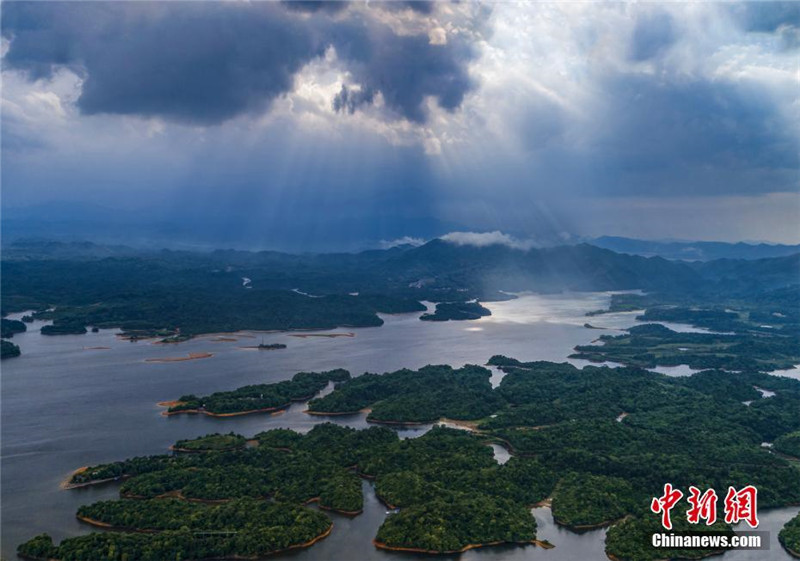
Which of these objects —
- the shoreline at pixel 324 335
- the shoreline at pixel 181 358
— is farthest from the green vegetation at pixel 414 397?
the shoreline at pixel 324 335

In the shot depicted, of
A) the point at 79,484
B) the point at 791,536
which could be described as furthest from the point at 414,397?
the point at 791,536

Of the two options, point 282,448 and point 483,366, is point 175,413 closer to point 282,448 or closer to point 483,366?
point 282,448

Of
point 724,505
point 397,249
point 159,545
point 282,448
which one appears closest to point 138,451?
point 282,448

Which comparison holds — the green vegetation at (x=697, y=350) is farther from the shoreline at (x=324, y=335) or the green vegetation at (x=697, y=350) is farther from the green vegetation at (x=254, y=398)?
Answer: the green vegetation at (x=254, y=398)

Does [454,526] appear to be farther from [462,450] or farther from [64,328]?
[64,328]

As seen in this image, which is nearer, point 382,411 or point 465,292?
point 382,411

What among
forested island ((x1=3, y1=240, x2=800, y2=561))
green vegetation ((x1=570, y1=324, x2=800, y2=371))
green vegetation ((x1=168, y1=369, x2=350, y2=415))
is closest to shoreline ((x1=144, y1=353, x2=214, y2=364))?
forested island ((x1=3, y1=240, x2=800, y2=561))
